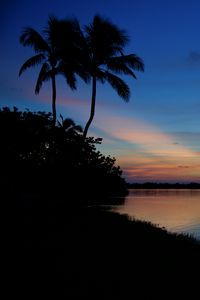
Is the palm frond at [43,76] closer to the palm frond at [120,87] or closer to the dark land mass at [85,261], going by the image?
the palm frond at [120,87]

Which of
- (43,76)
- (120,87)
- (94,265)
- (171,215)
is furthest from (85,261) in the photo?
(171,215)

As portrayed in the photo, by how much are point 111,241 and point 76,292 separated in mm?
5964

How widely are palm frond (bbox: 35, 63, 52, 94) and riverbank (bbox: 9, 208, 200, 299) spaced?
18.9 metres

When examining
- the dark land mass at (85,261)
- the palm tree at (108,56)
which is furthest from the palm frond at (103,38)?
the dark land mass at (85,261)

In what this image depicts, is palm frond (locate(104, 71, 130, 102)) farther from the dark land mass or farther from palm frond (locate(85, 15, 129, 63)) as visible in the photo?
the dark land mass

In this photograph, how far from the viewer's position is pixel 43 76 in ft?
110

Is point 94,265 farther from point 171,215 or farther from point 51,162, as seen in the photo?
point 171,215

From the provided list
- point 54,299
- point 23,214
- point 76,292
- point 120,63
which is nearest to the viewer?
point 54,299

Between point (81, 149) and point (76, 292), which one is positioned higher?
point (81, 149)

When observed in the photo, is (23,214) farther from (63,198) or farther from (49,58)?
(49,58)

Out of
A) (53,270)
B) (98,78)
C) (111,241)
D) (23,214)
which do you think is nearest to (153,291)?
(53,270)

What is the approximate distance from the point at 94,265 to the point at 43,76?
82.6ft

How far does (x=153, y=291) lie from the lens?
30.4ft

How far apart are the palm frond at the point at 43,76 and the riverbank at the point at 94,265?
61.9ft
